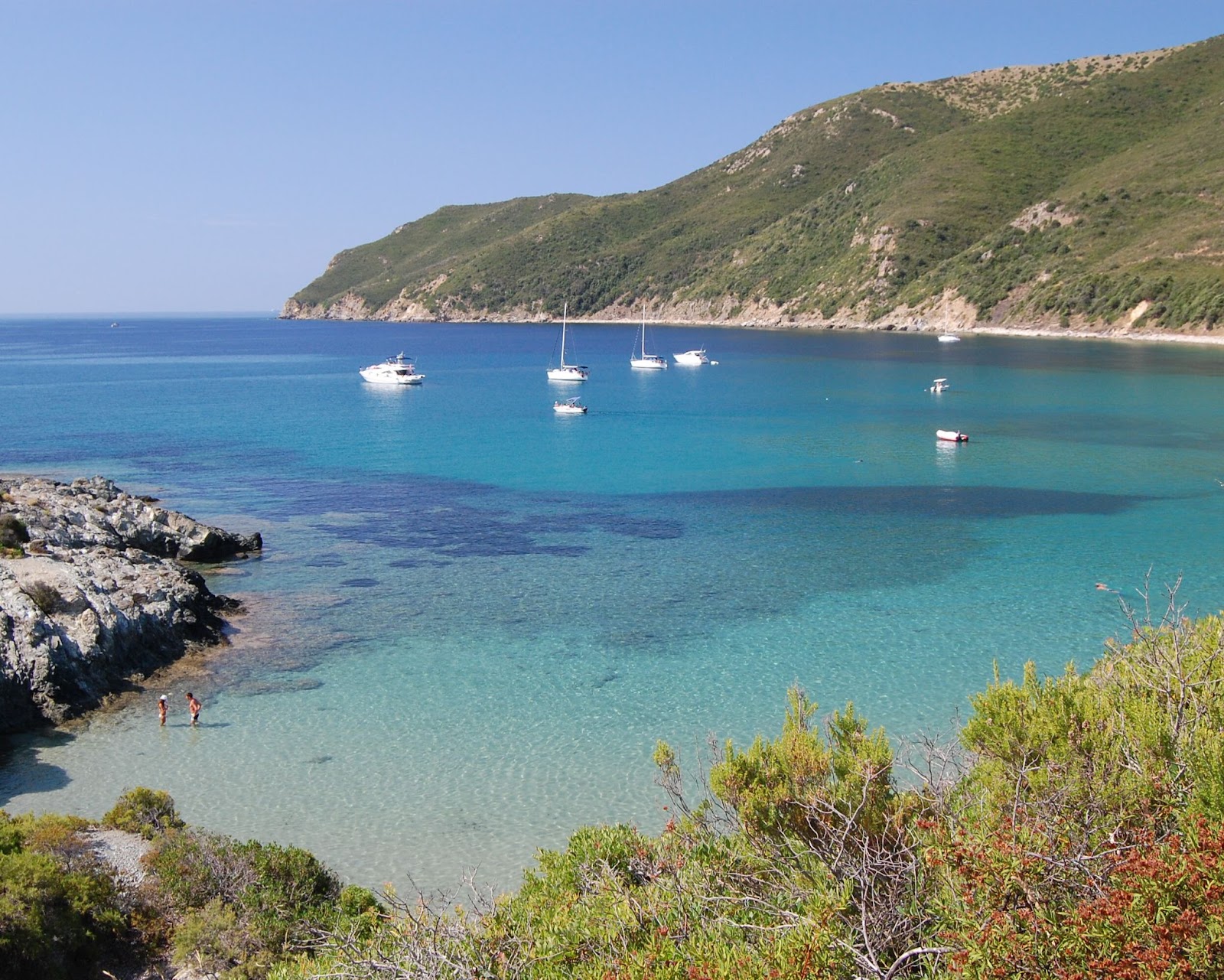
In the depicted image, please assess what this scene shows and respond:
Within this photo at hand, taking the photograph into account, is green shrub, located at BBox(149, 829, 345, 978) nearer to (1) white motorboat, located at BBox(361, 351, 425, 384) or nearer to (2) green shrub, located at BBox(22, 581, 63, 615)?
(2) green shrub, located at BBox(22, 581, 63, 615)

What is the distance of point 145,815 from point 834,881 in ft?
31.4

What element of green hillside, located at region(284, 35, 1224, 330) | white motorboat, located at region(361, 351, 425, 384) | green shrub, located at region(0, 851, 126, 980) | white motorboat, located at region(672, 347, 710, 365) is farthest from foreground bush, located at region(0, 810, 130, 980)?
green hillside, located at region(284, 35, 1224, 330)

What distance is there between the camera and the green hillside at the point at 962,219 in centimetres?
10194

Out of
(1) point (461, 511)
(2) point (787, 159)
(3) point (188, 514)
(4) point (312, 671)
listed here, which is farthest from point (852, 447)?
(2) point (787, 159)

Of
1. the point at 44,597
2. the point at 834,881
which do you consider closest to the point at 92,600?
the point at 44,597

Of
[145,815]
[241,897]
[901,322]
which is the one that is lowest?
[145,815]

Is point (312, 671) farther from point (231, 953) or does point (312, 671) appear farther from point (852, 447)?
point (852, 447)

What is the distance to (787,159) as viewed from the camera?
182125 mm

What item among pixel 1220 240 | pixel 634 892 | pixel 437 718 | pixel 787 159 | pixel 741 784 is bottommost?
pixel 437 718

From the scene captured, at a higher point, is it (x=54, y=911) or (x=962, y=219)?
(x=962, y=219)

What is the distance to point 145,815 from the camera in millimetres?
12688

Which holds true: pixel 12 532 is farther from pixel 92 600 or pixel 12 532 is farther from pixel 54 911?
pixel 54 911

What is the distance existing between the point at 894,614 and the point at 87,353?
140 m

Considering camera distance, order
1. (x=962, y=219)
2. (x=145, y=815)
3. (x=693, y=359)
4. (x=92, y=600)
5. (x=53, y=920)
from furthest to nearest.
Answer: (x=962, y=219)
(x=693, y=359)
(x=92, y=600)
(x=145, y=815)
(x=53, y=920)
